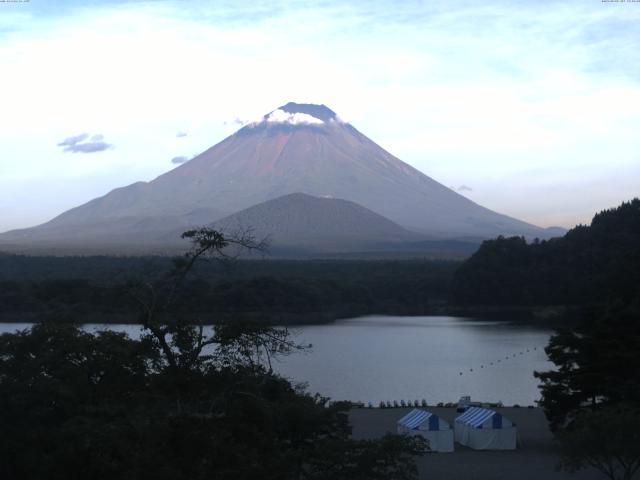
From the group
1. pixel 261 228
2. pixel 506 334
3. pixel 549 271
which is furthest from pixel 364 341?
pixel 261 228

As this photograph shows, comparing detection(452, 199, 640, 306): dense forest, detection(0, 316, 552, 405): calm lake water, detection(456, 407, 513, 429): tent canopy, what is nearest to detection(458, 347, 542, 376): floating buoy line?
A: detection(0, 316, 552, 405): calm lake water

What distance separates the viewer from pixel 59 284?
126ft

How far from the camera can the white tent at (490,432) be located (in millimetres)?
13234

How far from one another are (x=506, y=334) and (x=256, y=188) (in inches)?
3353

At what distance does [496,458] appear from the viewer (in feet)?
41.7

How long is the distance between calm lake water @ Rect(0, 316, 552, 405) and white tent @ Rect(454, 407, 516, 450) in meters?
3.18

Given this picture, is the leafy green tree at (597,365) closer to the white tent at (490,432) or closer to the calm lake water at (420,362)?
the white tent at (490,432)

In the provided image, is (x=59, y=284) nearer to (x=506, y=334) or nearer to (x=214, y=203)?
(x=506, y=334)

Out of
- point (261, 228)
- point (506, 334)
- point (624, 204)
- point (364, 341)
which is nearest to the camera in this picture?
point (364, 341)

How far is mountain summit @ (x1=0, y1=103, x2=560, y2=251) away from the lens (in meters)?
112

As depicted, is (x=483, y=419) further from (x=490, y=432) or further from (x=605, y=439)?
(x=605, y=439)

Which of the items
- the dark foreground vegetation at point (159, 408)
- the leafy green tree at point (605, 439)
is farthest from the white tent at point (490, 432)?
the dark foreground vegetation at point (159, 408)

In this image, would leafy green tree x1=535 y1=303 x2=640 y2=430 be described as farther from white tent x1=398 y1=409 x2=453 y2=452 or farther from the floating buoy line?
the floating buoy line

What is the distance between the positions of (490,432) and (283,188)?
103 m
